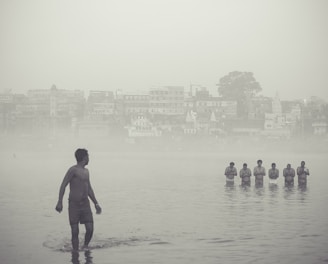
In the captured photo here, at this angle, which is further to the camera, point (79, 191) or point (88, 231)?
point (88, 231)

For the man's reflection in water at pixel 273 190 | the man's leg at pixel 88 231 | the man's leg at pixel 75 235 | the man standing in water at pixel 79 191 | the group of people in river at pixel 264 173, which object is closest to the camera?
the man standing in water at pixel 79 191

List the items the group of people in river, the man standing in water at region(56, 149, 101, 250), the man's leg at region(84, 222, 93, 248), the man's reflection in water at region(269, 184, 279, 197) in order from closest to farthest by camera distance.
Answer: the man standing in water at region(56, 149, 101, 250) → the man's leg at region(84, 222, 93, 248) → the group of people in river → the man's reflection in water at region(269, 184, 279, 197)

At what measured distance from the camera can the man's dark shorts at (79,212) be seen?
14805mm

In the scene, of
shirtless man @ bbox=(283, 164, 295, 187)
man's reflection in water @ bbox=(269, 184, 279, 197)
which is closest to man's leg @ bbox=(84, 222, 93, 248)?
man's reflection in water @ bbox=(269, 184, 279, 197)

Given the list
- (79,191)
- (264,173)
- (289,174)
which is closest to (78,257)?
(79,191)

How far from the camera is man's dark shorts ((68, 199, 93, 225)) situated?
48.6ft

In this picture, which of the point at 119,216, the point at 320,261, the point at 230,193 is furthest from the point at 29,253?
the point at 230,193

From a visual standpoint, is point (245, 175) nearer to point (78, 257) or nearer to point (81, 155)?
point (78, 257)

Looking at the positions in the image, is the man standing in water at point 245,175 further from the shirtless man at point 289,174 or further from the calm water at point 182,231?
the calm water at point 182,231

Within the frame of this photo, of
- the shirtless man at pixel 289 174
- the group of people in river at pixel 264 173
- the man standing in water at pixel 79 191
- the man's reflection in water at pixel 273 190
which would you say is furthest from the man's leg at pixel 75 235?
the shirtless man at pixel 289 174

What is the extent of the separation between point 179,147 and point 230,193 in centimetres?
16098

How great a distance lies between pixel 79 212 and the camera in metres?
14.8

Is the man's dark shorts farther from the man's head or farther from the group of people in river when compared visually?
the group of people in river

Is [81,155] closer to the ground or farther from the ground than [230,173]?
farther from the ground
